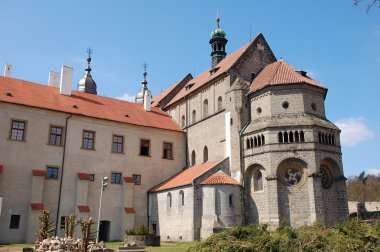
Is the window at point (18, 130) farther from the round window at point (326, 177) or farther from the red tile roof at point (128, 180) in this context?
the round window at point (326, 177)

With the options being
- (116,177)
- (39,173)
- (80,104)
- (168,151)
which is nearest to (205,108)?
(168,151)

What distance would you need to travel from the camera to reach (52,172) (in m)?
29.3

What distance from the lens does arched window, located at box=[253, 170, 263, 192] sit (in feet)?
93.0

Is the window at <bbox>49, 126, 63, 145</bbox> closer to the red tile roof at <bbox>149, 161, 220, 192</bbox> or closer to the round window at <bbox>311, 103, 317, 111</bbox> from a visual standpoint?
the red tile roof at <bbox>149, 161, 220, 192</bbox>

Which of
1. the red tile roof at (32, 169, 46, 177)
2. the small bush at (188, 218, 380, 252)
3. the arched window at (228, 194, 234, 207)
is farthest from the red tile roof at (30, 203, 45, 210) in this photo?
the small bush at (188, 218, 380, 252)

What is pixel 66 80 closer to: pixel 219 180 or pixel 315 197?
pixel 219 180

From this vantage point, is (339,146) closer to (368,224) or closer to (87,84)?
(368,224)

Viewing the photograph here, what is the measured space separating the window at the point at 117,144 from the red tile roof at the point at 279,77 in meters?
12.6

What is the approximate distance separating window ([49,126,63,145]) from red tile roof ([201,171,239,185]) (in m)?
12.5

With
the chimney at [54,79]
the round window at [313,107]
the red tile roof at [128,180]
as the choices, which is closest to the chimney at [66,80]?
the chimney at [54,79]

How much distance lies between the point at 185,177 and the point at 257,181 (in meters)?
6.40

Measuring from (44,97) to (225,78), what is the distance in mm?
16072

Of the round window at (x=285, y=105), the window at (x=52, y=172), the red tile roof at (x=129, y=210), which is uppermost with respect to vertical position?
the round window at (x=285, y=105)

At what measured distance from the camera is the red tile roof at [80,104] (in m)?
30.1
